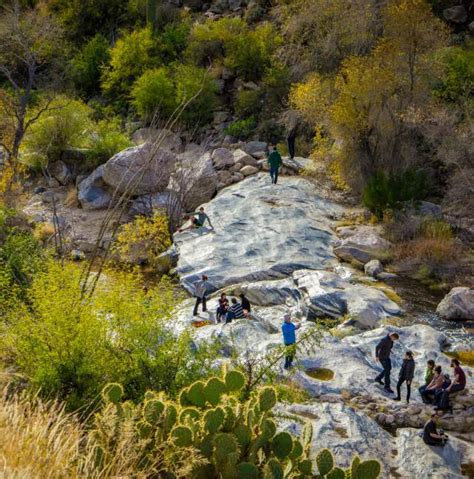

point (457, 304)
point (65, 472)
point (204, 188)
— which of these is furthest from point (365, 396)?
point (204, 188)

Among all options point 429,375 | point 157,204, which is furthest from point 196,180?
point 429,375

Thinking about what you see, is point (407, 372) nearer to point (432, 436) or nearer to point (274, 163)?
point (432, 436)

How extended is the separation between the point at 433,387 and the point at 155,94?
21814 millimetres

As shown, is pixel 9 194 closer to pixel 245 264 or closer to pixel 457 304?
pixel 245 264

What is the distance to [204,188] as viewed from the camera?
2200 centimetres

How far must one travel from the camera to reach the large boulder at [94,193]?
22.8 m

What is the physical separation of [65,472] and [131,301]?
3.78m

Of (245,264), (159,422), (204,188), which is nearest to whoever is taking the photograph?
(159,422)

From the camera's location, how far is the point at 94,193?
23.0 m

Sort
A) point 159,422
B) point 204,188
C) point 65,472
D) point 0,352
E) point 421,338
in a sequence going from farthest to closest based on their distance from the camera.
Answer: point 204,188 < point 421,338 < point 0,352 < point 159,422 < point 65,472

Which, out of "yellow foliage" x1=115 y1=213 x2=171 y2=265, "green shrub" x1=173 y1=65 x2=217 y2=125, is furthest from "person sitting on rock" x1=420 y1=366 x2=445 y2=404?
"green shrub" x1=173 y1=65 x2=217 y2=125

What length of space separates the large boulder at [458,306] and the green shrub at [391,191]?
4.95 meters

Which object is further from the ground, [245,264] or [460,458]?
[460,458]

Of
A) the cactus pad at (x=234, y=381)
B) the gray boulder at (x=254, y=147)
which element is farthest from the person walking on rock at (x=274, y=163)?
the cactus pad at (x=234, y=381)
